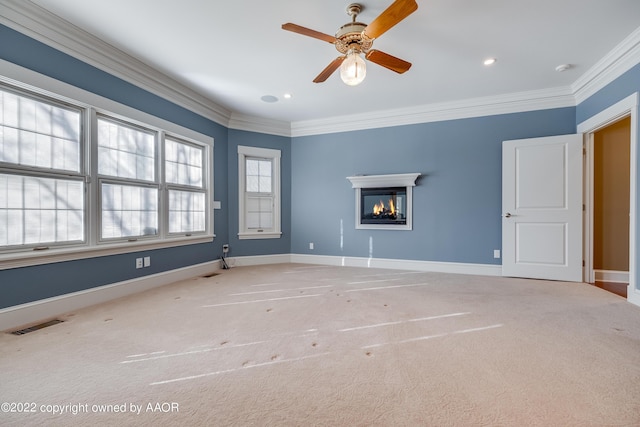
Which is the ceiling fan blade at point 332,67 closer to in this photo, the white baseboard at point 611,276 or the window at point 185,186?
the window at point 185,186

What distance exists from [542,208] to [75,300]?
589cm

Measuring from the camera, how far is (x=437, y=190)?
15.4ft

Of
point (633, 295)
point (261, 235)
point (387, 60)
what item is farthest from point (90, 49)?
point (633, 295)

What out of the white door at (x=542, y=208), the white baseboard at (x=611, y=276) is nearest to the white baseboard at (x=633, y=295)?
the white door at (x=542, y=208)

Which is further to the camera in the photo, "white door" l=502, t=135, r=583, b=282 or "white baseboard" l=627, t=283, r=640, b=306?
"white door" l=502, t=135, r=583, b=282

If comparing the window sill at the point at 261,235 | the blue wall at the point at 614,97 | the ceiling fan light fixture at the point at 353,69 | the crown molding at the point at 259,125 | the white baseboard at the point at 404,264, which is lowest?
the white baseboard at the point at 404,264

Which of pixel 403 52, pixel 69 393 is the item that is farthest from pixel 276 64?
pixel 69 393

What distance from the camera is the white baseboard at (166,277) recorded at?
2.43 meters

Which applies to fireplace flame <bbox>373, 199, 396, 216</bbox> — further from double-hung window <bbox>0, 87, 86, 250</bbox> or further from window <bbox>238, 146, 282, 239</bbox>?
double-hung window <bbox>0, 87, 86, 250</bbox>

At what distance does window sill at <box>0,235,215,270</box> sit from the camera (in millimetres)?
2348

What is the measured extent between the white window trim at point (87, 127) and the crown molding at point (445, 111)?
2.37 meters

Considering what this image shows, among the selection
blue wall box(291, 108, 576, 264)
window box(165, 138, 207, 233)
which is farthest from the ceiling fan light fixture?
window box(165, 138, 207, 233)

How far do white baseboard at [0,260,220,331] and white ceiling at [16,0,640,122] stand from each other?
2.64 metres

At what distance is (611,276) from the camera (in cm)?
409
